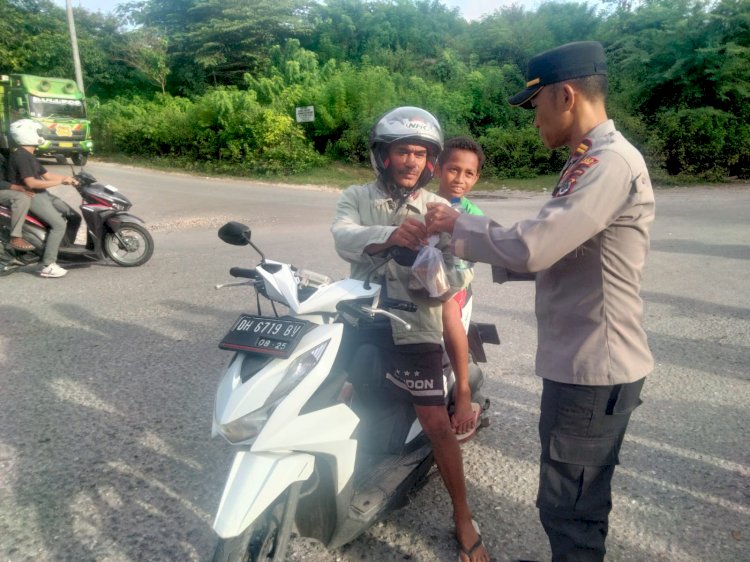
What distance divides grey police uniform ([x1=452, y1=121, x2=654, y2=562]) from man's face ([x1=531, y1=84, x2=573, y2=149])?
0.09 m

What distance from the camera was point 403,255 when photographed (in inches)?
87.2

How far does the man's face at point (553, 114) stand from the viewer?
6.11ft

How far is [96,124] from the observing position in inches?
1108

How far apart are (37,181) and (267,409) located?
6086 mm

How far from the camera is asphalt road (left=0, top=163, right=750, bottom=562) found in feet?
8.25

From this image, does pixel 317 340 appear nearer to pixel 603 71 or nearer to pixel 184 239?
pixel 603 71

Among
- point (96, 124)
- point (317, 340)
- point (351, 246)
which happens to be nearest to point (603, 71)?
point (351, 246)

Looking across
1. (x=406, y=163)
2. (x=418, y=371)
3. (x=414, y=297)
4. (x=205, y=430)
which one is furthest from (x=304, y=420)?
(x=205, y=430)

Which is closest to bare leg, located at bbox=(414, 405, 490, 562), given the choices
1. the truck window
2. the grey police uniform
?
the grey police uniform

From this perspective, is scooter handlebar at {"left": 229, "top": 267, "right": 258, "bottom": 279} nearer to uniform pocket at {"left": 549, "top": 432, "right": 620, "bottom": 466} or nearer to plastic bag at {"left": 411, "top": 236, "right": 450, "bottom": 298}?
plastic bag at {"left": 411, "top": 236, "right": 450, "bottom": 298}

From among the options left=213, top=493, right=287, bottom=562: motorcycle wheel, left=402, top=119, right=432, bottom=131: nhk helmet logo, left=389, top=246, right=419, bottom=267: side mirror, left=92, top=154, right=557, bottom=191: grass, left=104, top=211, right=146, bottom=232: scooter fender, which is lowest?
left=92, top=154, right=557, bottom=191: grass

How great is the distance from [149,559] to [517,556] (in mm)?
1463

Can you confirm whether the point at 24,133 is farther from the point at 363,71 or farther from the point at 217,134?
the point at 363,71

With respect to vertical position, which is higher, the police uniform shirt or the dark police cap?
the dark police cap
